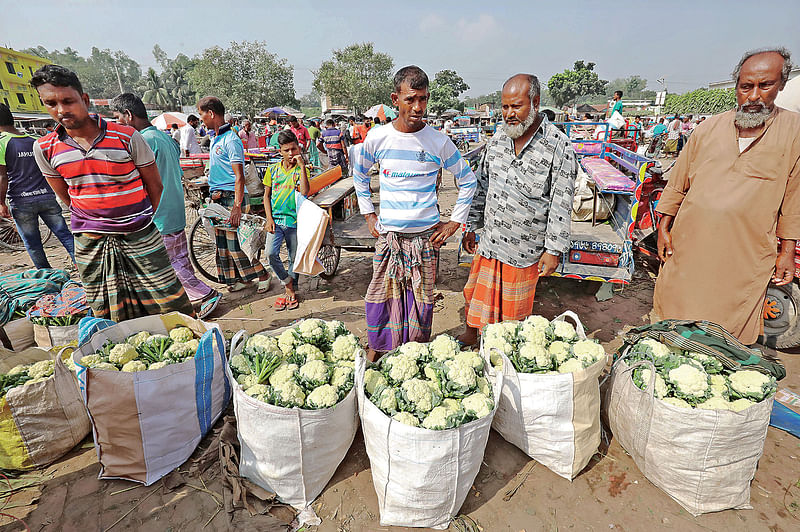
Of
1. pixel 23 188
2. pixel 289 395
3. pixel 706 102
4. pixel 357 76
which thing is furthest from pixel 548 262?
pixel 706 102

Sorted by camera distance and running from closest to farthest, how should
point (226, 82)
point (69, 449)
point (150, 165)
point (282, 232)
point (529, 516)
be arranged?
point (529, 516), point (69, 449), point (150, 165), point (282, 232), point (226, 82)

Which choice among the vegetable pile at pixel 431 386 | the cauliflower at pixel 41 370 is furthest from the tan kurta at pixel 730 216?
the cauliflower at pixel 41 370

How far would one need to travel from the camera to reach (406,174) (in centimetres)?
260

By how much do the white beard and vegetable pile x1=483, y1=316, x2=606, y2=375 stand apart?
1241mm

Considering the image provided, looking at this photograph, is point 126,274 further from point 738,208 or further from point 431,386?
point 738,208

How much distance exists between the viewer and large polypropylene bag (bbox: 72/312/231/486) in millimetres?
2014

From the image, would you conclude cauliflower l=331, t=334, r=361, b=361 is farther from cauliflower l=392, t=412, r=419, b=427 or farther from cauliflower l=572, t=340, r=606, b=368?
cauliflower l=572, t=340, r=606, b=368

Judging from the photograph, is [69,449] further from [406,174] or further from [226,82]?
[226,82]

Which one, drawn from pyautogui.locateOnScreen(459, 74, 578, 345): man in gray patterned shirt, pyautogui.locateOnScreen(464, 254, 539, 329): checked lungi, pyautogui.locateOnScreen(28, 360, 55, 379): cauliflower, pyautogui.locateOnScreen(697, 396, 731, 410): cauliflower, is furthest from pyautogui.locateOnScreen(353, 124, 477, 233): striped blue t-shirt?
pyautogui.locateOnScreen(28, 360, 55, 379): cauliflower

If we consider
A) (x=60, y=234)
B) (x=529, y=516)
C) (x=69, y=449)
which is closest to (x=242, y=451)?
(x=69, y=449)

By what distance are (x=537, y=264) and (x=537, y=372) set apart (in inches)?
38.4

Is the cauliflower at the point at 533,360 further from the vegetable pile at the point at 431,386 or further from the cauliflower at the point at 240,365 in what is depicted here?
the cauliflower at the point at 240,365

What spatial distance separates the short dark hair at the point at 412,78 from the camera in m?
2.38

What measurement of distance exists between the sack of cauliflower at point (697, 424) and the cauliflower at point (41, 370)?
3.42 m
